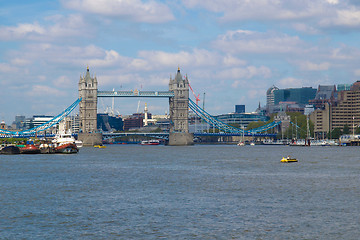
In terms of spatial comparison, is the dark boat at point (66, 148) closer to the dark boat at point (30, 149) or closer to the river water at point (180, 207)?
the dark boat at point (30, 149)

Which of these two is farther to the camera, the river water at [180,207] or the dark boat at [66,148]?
the dark boat at [66,148]

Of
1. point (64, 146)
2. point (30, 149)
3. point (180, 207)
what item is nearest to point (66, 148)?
point (64, 146)

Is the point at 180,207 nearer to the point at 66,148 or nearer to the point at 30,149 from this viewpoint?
the point at 30,149

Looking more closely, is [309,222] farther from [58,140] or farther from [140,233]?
[58,140]

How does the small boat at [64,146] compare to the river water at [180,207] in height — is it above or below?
above

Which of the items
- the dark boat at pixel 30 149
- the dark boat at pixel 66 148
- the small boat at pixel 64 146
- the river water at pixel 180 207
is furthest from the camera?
the small boat at pixel 64 146

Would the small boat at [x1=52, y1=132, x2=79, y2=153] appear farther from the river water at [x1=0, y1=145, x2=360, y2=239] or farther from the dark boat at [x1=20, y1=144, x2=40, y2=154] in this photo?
the river water at [x1=0, y1=145, x2=360, y2=239]

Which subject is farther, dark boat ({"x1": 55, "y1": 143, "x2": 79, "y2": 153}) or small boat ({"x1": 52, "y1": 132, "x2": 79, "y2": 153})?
small boat ({"x1": 52, "y1": 132, "x2": 79, "y2": 153})

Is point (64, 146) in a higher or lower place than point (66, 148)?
higher

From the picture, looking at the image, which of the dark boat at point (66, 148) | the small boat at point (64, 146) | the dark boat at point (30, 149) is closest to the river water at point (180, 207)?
the dark boat at point (30, 149)

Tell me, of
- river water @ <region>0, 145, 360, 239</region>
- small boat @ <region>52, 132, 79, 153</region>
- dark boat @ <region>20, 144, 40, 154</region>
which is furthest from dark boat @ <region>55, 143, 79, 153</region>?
river water @ <region>0, 145, 360, 239</region>

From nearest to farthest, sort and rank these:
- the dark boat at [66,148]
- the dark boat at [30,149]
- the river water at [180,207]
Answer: the river water at [180,207]
the dark boat at [30,149]
the dark boat at [66,148]

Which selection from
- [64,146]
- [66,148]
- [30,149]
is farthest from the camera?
[66,148]

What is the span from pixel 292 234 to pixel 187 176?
3456 centimetres
